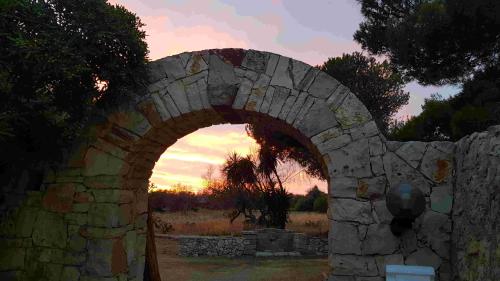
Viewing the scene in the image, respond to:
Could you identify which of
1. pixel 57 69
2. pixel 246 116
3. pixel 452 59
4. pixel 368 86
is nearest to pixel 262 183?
pixel 368 86

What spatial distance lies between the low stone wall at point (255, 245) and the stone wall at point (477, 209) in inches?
378

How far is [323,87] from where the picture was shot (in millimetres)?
4398

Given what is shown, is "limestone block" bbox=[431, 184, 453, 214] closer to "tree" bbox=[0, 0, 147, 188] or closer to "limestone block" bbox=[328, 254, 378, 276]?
"limestone block" bbox=[328, 254, 378, 276]

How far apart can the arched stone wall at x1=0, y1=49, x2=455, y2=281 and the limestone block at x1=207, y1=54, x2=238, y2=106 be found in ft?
0.03

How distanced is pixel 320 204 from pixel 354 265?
812 inches

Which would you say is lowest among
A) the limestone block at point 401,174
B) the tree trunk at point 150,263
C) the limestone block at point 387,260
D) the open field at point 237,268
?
the open field at point 237,268

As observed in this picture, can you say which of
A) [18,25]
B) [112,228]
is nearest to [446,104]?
[112,228]

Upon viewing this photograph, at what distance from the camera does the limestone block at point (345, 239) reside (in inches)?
162

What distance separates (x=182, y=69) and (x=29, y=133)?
5.11ft

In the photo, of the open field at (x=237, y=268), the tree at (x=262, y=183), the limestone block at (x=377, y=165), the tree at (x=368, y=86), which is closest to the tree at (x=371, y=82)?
the tree at (x=368, y=86)

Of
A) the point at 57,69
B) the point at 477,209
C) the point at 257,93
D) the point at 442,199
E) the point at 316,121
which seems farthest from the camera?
the point at 257,93

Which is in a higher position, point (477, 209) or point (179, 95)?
point (179, 95)

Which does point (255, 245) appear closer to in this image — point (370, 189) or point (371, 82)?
point (371, 82)

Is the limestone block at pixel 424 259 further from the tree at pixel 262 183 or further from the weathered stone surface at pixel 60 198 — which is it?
the tree at pixel 262 183
